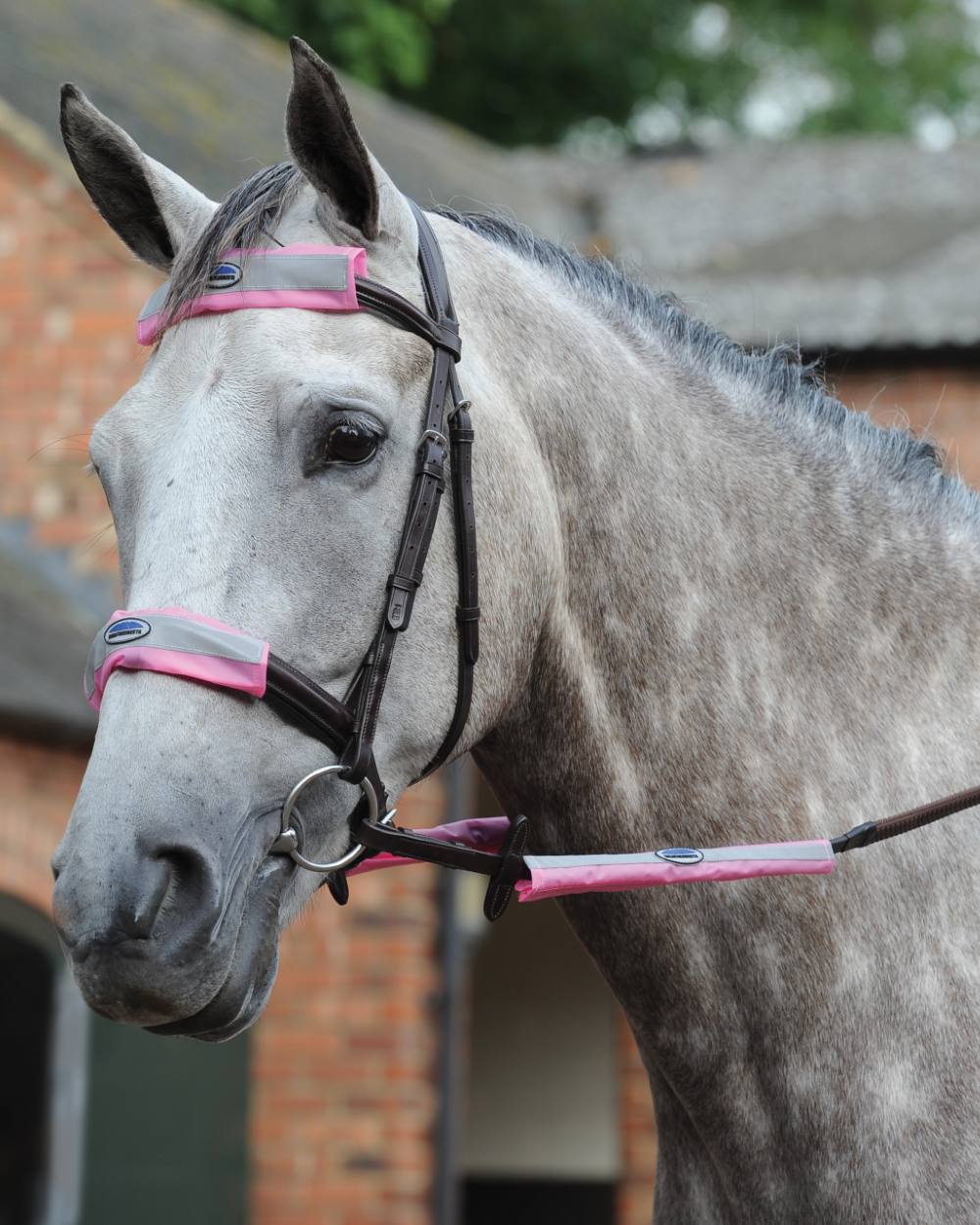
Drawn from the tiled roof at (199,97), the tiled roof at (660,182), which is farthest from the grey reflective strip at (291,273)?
the tiled roof at (199,97)

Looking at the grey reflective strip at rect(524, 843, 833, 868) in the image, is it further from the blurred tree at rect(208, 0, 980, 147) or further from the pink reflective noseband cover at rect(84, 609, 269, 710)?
the blurred tree at rect(208, 0, 980, 147)

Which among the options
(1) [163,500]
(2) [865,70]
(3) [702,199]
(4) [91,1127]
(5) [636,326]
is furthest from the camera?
(2) [865,70]

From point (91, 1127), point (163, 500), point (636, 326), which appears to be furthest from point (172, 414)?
point (91, 1127)

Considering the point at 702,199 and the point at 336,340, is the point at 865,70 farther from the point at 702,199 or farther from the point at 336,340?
the point at 336,340

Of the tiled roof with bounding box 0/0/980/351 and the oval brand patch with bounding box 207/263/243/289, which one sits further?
the tiled roof with bounding box 0/0/980/351

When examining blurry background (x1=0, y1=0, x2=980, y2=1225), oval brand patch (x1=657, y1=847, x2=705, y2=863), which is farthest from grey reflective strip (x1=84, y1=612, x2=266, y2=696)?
blurry background (x1=0, y1=0, x2=980, y2=1225)

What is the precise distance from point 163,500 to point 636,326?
972mm

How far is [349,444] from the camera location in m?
2.13

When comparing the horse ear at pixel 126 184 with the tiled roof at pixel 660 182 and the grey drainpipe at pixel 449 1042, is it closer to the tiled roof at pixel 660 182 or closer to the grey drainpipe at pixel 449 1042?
the tiled roof at pixel 660 182

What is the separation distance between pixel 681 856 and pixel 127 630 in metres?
0.87

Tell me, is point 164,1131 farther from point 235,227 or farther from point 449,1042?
point 235,227

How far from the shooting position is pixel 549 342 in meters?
2.45

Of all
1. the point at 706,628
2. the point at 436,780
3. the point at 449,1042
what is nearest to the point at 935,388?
the point at 436,780

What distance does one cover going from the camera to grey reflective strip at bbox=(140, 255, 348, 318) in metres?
2.20
